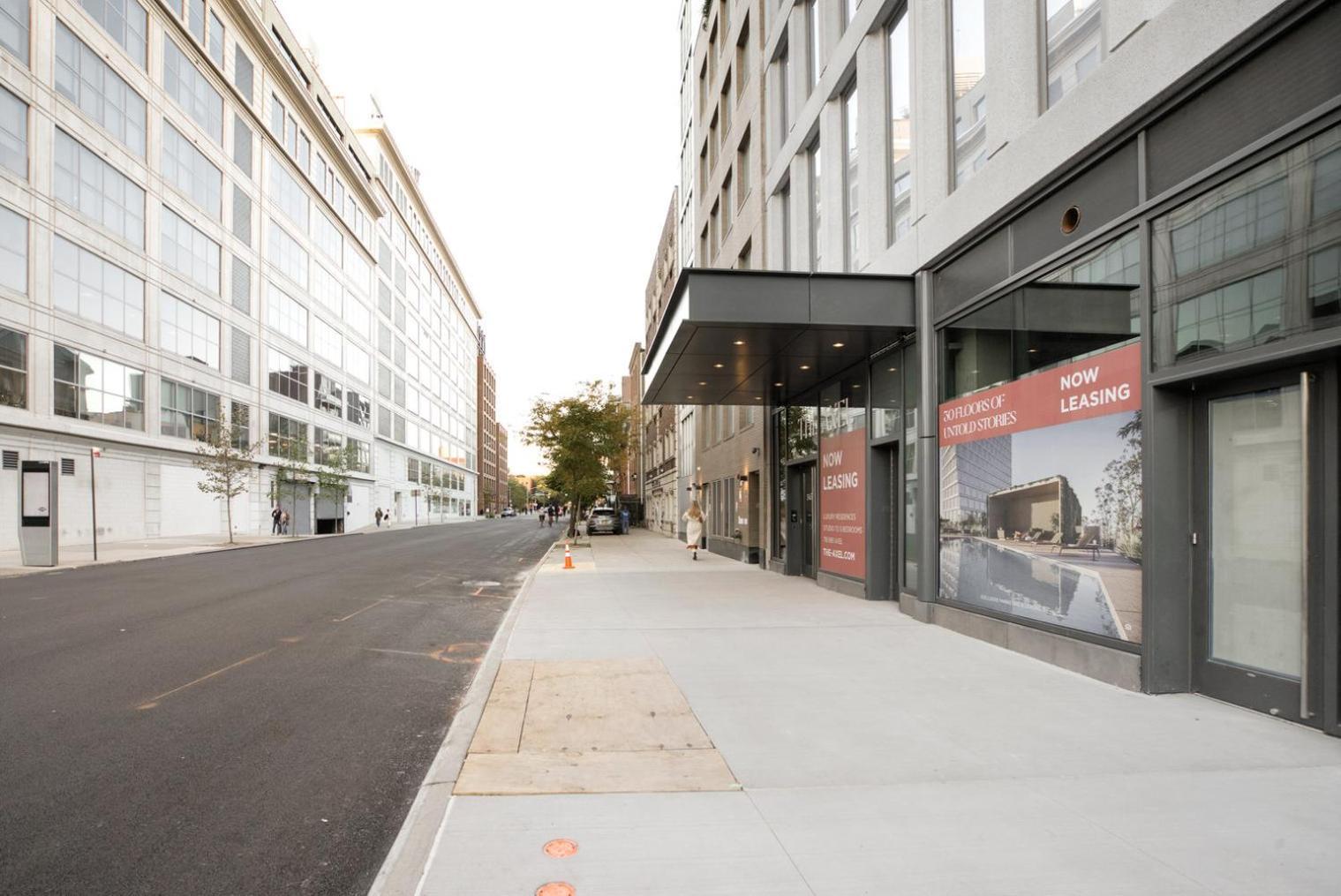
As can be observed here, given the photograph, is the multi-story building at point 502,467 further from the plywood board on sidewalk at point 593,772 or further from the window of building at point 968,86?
the plywood board on sidewalk at point 593,772

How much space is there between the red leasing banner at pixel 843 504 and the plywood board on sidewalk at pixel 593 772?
340 inches

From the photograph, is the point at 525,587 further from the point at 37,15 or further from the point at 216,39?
the point at 216,39

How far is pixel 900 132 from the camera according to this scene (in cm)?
1154

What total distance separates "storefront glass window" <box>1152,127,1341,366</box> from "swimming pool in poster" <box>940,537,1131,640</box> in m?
2.22

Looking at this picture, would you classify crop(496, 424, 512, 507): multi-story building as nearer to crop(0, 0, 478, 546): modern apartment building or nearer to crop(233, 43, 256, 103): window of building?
crop(0, 0, 478, 546): modern apartment building

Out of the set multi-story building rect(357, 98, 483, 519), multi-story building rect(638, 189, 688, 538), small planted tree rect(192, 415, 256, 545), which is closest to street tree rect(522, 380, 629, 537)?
multi-story building rect(638, 189, 688, 538)

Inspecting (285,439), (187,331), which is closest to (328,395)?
(285,439)

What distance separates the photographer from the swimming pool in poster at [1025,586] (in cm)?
696

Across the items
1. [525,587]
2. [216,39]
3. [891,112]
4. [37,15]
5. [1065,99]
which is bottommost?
[525,587]

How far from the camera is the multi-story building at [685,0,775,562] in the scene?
65.8ft

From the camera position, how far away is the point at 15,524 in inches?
1056

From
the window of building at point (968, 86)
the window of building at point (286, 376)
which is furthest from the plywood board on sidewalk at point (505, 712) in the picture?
the window of building at point (286, 376)

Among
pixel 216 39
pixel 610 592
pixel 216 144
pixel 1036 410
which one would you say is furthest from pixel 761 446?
pixel 216 39

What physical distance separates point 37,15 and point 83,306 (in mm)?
10415
